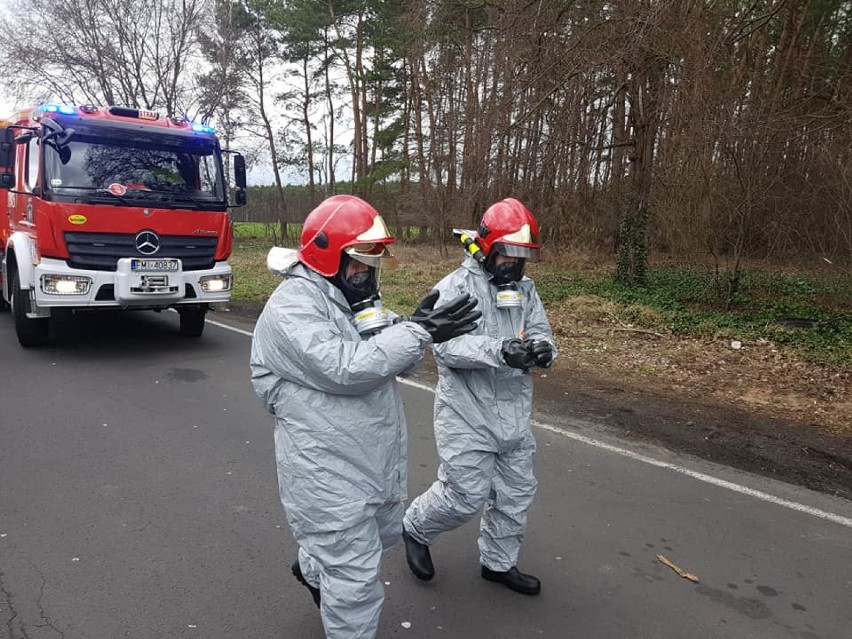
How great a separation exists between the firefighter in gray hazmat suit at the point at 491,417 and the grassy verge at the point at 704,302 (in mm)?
5639

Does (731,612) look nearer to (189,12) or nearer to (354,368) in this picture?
(354,368)

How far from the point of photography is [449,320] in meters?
2.28

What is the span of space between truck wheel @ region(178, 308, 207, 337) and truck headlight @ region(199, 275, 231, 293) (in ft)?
1.88

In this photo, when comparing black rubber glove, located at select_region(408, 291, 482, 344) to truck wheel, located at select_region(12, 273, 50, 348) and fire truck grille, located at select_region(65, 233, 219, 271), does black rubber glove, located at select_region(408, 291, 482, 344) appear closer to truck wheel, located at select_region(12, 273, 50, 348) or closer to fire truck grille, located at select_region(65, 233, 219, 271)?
fire truck grille, located at select_region(65, 233, 219, 271)

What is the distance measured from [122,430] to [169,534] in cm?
193

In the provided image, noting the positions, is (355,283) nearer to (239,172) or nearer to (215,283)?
(215,283)

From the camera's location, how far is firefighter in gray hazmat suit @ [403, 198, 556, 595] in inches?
112

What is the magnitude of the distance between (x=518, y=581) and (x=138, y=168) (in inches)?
270

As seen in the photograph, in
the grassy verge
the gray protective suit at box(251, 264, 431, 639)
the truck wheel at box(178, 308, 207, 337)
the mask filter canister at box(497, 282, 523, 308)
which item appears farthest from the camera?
the grassy verge

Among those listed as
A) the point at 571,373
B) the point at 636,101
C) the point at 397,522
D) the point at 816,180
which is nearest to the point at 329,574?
the point at 397,522

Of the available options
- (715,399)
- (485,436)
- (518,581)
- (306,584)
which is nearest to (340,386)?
(485,436)

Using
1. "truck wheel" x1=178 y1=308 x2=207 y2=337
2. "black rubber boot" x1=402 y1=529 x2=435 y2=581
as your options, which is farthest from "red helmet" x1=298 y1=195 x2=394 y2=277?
"truck wheel" x1=178 y1=308 x2=207 y2=337

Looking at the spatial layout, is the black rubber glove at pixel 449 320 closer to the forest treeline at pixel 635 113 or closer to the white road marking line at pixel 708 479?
the white road marking line at pixel 708 479

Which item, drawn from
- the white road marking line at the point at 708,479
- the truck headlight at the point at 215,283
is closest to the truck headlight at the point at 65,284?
the truck headlight at the point at 215,283
